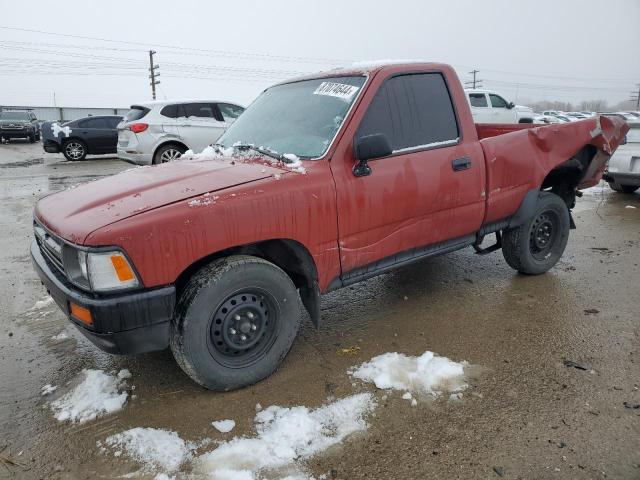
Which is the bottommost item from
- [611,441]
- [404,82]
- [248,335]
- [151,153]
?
[611,441]

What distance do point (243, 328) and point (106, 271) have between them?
0.82 metres

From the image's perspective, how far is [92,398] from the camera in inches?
107

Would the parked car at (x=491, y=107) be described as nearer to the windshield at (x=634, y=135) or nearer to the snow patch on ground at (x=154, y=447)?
the windshield at (x=634, y=135)

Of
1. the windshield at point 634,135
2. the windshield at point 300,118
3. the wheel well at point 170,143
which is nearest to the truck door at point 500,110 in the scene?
the windshield at point 634,135

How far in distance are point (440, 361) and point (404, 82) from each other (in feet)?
6.52

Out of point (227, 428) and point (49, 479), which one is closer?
point (49, 479)

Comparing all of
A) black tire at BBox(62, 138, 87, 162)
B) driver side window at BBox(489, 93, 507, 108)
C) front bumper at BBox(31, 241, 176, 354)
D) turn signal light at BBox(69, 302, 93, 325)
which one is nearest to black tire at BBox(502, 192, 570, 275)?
front bumper at BBox(31, 241, 176, 354)

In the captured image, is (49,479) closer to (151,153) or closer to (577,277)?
(577,277)

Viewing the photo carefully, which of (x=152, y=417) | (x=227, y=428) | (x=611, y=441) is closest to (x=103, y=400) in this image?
(x=152, y=417)

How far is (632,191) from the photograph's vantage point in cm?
859

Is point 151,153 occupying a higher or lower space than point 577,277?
higher

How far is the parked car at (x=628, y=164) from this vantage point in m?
7.41

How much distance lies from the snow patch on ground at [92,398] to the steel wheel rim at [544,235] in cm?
369

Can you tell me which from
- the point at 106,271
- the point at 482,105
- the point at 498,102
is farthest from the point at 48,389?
the point at 498,102
